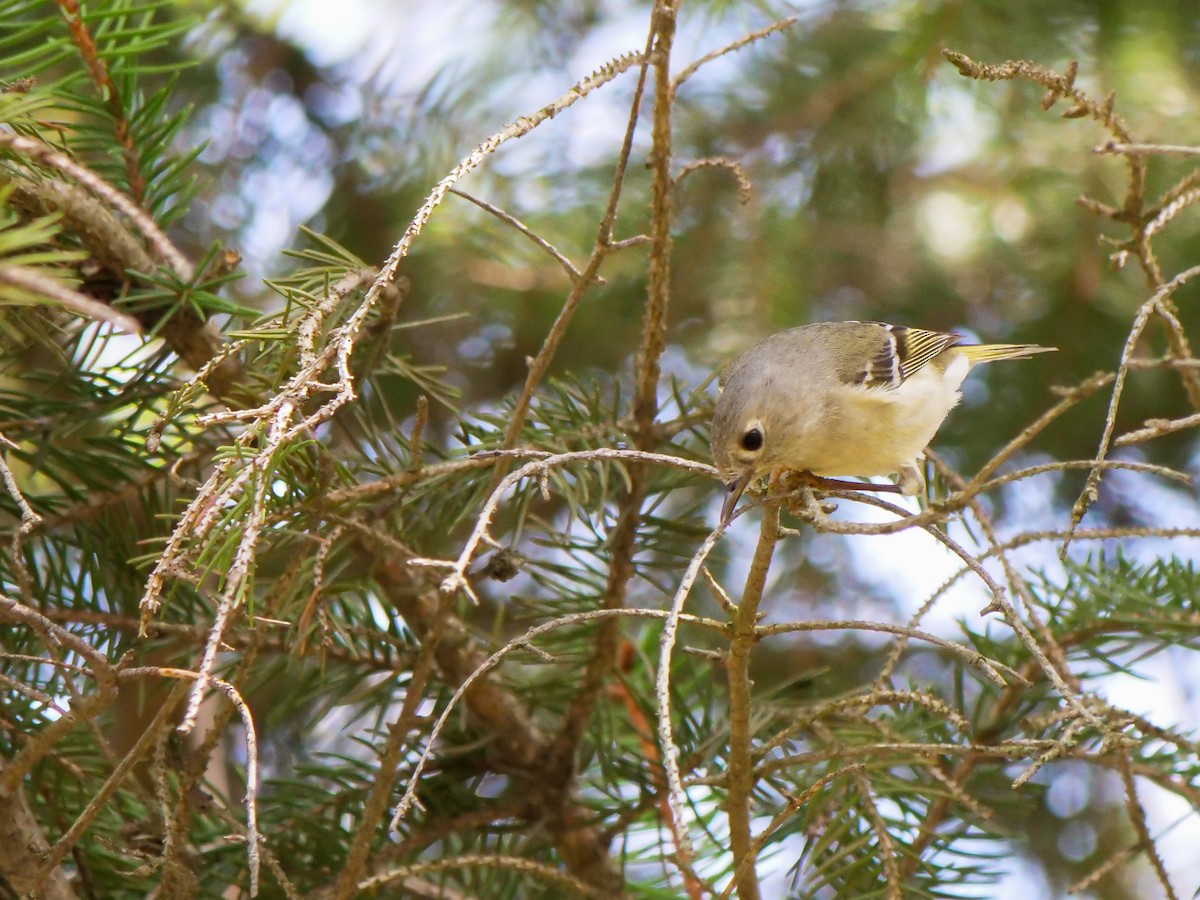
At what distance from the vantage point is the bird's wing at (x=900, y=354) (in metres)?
2.29

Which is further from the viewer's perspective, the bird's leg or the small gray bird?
the bird's leg

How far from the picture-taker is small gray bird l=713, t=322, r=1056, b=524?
183cm

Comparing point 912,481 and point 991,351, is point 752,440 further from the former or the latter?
point 991,351

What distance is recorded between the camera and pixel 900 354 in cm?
243

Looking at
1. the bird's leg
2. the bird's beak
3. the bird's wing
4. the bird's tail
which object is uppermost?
the bird's tail

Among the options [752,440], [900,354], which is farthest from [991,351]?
[752,440]

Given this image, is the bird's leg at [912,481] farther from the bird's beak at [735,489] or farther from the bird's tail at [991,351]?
the bird's tail at [991,351]

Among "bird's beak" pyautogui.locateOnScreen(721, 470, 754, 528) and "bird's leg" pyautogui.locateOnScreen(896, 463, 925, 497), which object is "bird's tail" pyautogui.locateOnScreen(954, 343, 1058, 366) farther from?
"bird's beak" pyautogui.locateOnScreen(721, 470, 754, 528)

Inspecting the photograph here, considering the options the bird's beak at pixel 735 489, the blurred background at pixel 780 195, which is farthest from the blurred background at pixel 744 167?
the bird's beak at pixel 735 489

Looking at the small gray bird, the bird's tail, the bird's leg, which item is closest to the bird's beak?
the small gray bird

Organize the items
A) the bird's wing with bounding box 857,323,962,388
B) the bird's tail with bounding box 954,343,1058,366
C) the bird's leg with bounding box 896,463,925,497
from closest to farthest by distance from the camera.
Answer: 1. the bird's leg with bounding box 896,463,925,497
2. the bird's wing with bounding box 857,323,962,388
3. the bird's tail with bounding box 954,343,1058,366

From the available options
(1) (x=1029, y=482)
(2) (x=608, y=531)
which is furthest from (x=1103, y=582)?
(1) (x=1029, y=482)

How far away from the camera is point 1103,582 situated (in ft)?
5.03

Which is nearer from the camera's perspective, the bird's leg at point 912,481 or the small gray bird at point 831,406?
the small gray bird at point 831,406
